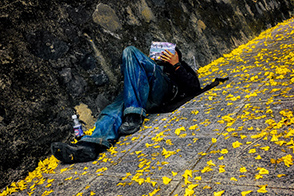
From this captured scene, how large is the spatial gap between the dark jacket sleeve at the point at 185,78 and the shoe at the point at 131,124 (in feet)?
2.73

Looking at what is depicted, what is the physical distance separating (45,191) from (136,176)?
779mm

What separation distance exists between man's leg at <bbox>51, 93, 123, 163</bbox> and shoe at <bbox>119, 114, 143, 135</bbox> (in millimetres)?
70

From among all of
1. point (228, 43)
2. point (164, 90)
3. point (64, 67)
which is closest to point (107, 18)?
point (64, 67)

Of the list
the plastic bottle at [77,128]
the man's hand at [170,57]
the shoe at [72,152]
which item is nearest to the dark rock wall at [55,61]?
the plastic bottle at [77,128]

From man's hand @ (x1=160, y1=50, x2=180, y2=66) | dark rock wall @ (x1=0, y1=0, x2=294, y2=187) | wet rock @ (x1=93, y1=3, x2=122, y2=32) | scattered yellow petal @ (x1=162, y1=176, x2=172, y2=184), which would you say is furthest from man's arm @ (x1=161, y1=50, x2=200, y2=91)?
scattered yellow petal @ (x1=162, y1=176, x2=172, y2=184)

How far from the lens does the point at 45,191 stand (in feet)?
5.87

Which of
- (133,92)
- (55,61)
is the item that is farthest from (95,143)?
(55,61)

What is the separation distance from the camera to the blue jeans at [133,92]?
8.03ft

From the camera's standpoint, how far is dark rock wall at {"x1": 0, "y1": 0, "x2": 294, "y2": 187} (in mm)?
2215

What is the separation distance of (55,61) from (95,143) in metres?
1.16

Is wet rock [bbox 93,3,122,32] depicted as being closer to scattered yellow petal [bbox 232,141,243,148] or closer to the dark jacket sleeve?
the dark jacket sleeve

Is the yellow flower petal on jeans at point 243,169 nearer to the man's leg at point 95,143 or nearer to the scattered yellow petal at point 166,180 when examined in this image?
the scattered yellow petal at point 166,180

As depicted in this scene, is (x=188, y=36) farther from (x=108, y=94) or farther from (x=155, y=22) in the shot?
(x=108, y=94)

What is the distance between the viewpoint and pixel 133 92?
2.62 meters
